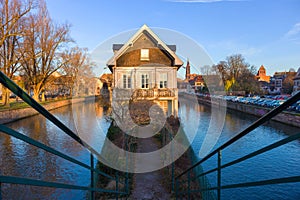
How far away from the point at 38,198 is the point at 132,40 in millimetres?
13974

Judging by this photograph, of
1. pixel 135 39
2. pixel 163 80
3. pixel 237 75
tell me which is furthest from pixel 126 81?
pixel 237 75

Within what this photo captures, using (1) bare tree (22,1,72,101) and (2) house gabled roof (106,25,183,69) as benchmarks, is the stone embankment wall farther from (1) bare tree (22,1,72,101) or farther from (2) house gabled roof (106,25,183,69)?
(1) bare tree (22,1,72,101)

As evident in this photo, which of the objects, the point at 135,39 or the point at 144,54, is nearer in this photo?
the point at 135,39

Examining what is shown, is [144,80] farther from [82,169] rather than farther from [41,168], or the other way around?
[41,168]

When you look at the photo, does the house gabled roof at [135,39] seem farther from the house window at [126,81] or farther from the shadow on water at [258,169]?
the shadow on water at [258,169]

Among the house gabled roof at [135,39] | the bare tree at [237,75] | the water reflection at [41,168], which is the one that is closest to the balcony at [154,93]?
the house gabled roof at [135,39]

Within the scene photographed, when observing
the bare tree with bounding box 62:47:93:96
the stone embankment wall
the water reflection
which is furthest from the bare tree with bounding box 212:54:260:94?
the water reflection

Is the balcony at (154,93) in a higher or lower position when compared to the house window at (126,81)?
lower

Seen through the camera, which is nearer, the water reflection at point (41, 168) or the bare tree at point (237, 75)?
the water reflection at point (41, 168)

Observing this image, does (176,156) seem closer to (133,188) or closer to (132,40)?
(133,188)

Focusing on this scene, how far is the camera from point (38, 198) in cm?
754

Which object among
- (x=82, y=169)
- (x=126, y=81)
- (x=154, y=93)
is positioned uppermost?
(x=126, y=81)

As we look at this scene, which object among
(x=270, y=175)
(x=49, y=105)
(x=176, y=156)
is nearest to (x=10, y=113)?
(x=49, y=105)

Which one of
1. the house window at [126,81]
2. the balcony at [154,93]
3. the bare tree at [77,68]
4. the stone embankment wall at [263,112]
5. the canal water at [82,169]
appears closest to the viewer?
the canal water at [82,169]
